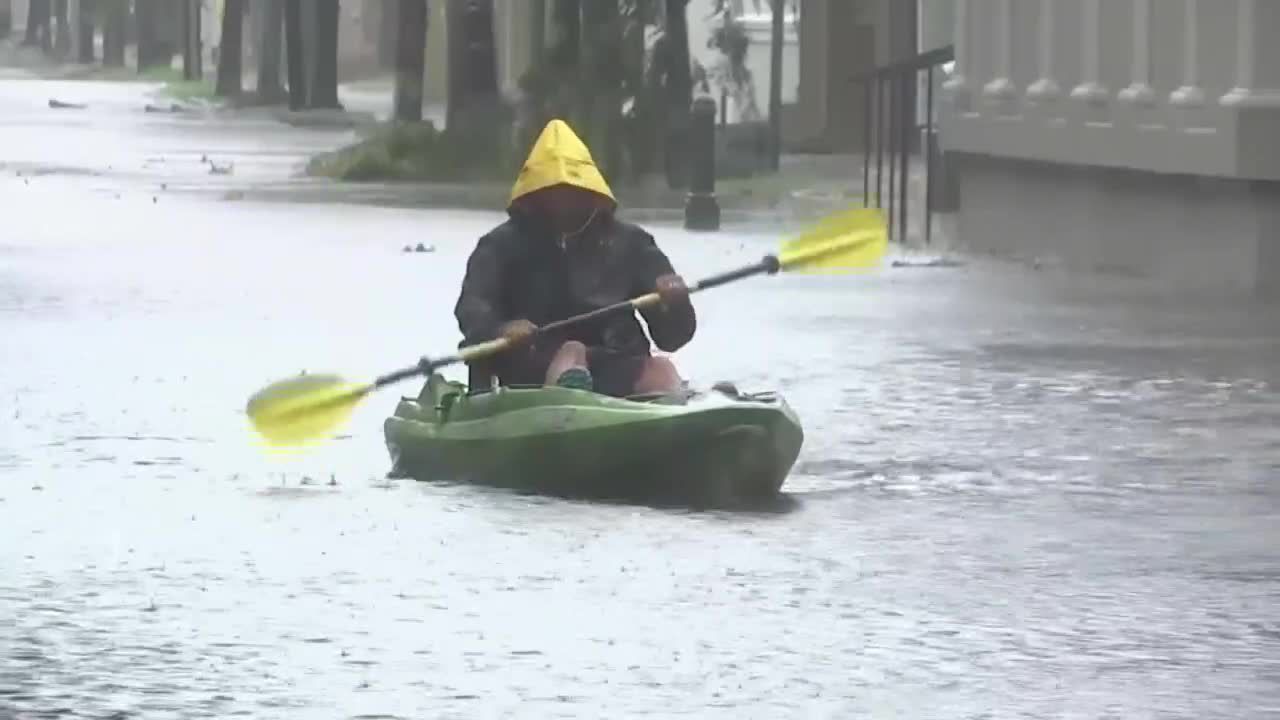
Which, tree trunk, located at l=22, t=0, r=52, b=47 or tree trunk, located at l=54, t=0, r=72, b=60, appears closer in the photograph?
tree trunk, located at l=54, t=0, r=72, b=60

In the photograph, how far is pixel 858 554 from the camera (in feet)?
39.3

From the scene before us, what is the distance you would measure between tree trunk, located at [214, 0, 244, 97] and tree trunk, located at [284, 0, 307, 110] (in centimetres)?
753

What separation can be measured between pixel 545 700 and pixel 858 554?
9.77 ft

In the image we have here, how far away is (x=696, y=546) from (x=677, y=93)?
93.0ft

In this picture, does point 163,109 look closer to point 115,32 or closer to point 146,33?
point 146,33

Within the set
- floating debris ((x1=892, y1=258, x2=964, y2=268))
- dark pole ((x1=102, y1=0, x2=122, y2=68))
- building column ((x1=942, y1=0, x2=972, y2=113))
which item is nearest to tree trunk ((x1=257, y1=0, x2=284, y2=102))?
dark pole ((x1=102, y1=0, x2=122, y2=68))

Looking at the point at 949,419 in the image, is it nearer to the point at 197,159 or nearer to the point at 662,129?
the point at 662,129

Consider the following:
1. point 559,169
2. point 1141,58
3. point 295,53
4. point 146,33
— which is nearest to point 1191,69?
point 1141,58

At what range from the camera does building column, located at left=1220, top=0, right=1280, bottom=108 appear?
82.4 feet

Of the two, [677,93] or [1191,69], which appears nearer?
[1191,69]

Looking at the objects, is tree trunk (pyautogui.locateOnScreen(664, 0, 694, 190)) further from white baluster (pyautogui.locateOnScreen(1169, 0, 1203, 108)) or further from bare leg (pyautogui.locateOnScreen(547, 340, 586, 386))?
bare leg (pyautogui.locateOnScreen(547, 340, 586, 386))

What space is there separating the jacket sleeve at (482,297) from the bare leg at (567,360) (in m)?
0.23

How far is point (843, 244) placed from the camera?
50.9 feet

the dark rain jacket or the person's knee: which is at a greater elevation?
the dark rain jacket
